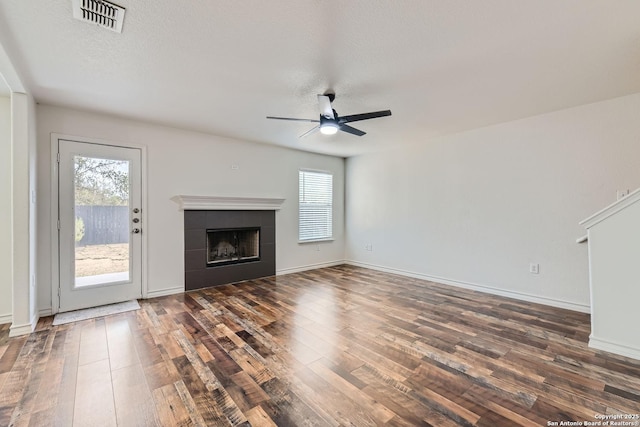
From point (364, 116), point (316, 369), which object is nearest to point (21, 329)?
point (316, 369)

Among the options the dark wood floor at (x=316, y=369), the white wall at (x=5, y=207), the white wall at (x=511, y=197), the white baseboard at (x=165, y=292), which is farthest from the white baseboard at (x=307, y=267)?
the white wall at (x=5, y=207)

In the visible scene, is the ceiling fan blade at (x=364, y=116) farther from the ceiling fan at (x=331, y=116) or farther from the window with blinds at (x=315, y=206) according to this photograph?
the window with blinds at (x=315, y=206)

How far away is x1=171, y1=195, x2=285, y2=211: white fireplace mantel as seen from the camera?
433cm

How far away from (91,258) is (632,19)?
5651 millimetres

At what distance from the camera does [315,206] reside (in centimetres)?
611

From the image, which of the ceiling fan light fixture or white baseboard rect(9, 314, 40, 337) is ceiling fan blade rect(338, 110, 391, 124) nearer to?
the ceiling fan light fixture

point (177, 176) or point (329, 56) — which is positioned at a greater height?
point (329, 56)

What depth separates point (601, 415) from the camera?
1.70 meters

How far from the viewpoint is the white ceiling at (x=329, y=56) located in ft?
6.03

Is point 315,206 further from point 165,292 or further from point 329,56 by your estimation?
point 329,56

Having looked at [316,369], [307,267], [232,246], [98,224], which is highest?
[98,224]

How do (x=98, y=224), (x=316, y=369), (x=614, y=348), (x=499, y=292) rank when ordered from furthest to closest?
1. (x=499, y=292)
2. (x=98, y=224)
3. (x=614, y=348)
4. (x=316, y=369)

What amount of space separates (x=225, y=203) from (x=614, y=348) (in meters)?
4.89

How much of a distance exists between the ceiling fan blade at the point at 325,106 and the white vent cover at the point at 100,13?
165cm
